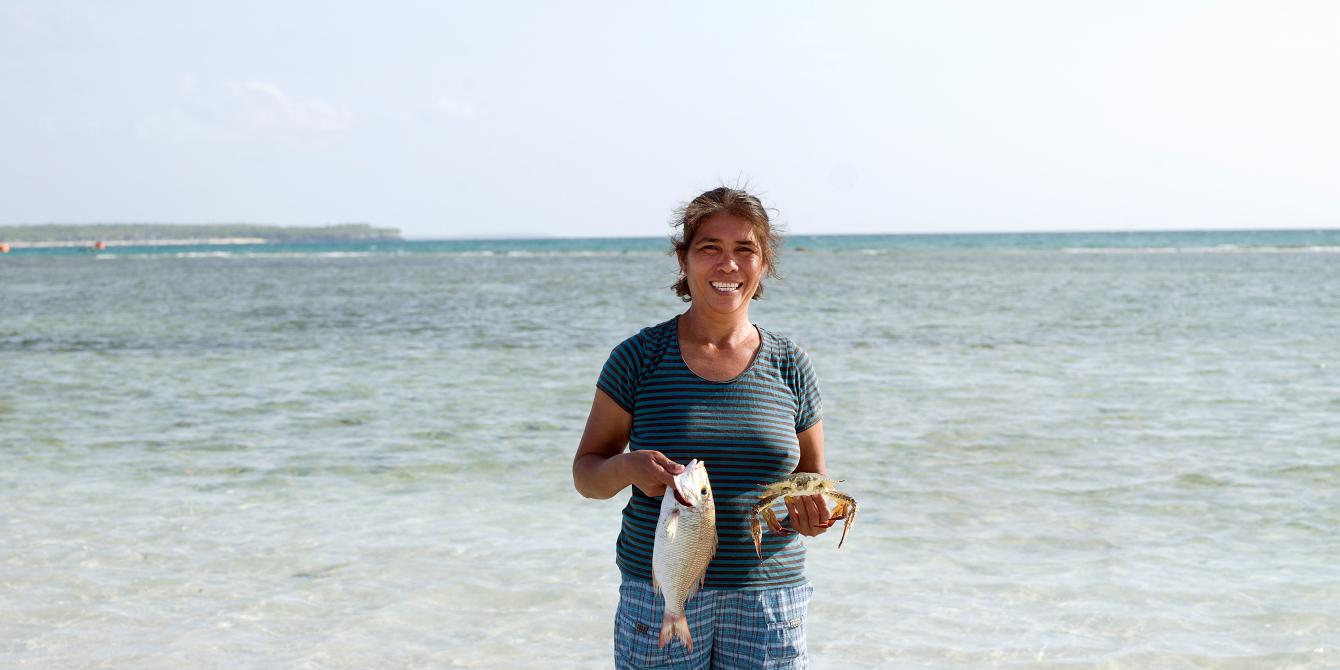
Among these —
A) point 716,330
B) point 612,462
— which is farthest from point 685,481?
point 716,330

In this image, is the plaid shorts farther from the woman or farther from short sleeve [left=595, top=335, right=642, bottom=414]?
short sleeve [left=595, top=335, right=642, bottom=414]

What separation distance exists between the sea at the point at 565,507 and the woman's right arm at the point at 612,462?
249 centimetres

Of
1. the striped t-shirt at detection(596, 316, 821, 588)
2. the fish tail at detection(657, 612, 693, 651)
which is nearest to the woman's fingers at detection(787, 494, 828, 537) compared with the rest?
the striped t-shirt at detection(596, 316, 821, 588)

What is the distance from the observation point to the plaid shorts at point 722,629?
2906mm

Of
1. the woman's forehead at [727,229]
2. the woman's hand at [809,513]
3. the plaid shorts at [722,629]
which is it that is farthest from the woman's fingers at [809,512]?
the woman's forehead at [727,229]

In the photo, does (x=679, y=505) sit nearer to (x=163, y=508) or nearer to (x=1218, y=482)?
(x=163, y=508)

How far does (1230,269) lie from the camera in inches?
1823

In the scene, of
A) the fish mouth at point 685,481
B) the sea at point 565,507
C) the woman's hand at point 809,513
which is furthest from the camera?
the sea at point 565,507

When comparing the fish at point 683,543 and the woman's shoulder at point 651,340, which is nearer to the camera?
the fish at point 683,543

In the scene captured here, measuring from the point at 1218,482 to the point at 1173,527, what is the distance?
4.63ft

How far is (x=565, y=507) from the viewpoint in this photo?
7.85m

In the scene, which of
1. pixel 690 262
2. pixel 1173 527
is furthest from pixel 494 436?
pixel 690 262

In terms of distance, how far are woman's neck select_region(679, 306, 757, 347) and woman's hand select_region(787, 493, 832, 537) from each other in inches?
17.4

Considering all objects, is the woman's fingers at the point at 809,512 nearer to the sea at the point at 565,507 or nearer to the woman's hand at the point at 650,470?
the woman's hand at the point at 650,470
